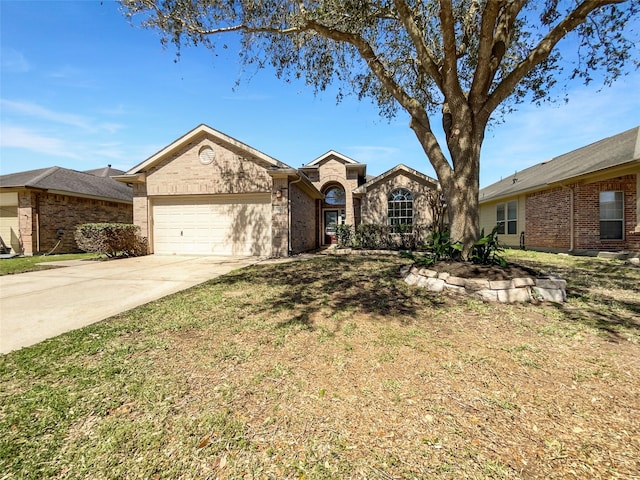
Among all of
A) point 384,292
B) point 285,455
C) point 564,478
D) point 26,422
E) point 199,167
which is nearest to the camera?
point 564,478

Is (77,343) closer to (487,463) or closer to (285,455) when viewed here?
(285,455)

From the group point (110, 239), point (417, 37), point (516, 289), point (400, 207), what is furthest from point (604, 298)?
point (110, 239)

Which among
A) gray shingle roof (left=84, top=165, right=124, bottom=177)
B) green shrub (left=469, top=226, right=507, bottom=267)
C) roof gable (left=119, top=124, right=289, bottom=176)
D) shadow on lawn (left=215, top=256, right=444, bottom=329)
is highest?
gray shingle roof (left=84, top=165, right=124, bottom=177)

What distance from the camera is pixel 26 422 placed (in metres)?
1.93

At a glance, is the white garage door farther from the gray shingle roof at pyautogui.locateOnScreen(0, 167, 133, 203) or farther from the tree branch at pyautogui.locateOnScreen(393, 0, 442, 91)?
the tree branch at pyautogui.locateOnScreen(393, 0, 442, 91)

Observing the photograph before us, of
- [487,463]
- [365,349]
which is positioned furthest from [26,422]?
[487,463]

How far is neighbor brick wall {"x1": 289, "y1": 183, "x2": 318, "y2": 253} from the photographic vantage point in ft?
37.8

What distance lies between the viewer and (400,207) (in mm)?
14633

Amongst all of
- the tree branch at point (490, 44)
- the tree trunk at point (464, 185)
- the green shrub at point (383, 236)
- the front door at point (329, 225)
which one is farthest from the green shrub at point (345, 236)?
the tree branch at point (490, 44)

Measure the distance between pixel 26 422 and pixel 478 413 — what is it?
3.15 m

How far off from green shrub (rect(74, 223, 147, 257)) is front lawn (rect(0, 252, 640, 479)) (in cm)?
796

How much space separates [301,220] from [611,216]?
12.0 m

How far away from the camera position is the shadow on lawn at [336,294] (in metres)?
4.16

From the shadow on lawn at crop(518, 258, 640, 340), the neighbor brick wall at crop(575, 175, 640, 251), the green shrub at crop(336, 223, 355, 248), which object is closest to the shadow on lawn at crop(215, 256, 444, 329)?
the shadow on lawn at crop(518, 258, 640, 340)
